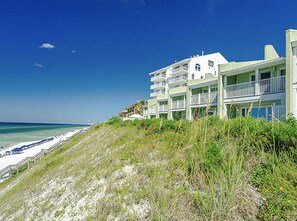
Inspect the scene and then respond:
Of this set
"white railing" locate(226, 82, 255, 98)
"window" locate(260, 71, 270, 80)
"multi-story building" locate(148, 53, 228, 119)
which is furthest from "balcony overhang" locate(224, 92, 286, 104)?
"multi-story building" locate(148, 53, 228, 119)

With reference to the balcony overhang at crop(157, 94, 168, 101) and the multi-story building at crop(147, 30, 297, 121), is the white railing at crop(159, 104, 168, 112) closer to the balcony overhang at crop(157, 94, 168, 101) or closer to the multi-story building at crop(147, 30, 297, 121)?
the multi-story building at crop(147, 30, 297, 121)

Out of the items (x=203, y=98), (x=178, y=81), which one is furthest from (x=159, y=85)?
(x=203, y=98)

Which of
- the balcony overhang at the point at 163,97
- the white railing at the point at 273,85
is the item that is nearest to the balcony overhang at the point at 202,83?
the white railing at the point at 273,85

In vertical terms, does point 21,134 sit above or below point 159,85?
below

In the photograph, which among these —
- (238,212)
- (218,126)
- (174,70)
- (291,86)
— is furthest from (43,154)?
(174,70)

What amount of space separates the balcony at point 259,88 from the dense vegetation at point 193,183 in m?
8.39

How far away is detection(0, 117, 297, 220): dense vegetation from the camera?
3.22 m

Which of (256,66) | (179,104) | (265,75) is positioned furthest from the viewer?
(179,104)

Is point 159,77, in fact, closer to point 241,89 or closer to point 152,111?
point 152,111

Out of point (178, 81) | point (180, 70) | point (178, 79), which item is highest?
point (180, 70)

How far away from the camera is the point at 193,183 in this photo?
13.0 feet

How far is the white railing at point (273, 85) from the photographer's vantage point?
11876 mm

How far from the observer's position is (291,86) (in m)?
10.8

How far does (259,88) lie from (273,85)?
0.96 meters
